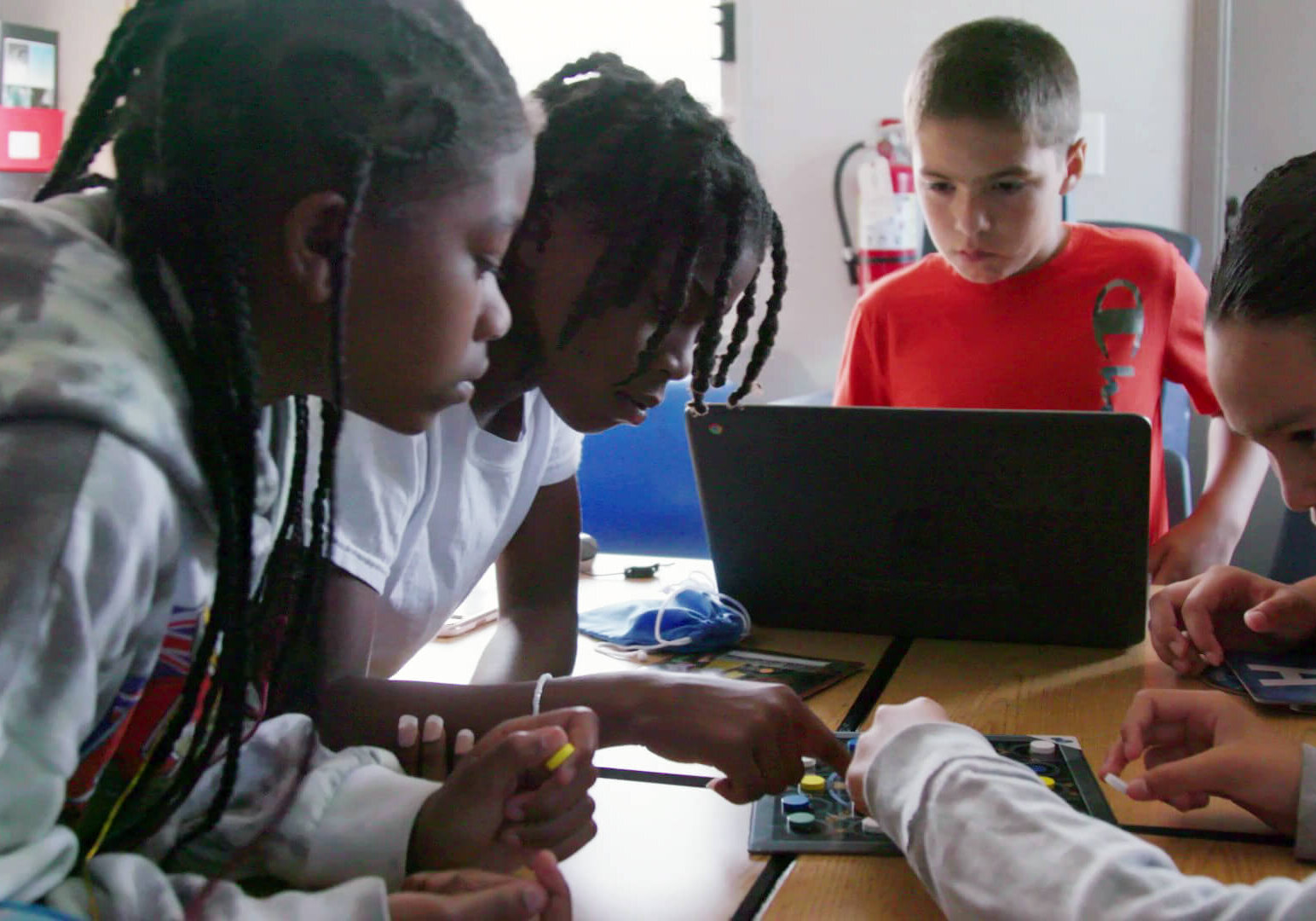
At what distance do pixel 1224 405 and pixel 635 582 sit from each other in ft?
2.42

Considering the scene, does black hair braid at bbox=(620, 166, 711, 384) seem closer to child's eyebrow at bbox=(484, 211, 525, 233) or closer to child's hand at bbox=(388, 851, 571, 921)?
child's eyebrow at bbox=(484, 211, 525, 233)

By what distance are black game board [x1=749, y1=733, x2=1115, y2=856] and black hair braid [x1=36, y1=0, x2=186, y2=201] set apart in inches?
22.3

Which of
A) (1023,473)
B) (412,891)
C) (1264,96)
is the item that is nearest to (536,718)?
(412,891)

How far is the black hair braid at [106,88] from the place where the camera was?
0.67 meters

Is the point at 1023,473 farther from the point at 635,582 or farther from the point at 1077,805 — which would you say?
the point at 635,582

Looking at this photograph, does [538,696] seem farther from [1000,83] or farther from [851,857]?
[1000,83]

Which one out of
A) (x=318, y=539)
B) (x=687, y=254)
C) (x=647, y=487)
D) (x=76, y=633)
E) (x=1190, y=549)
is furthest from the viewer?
(x=647, y=487)

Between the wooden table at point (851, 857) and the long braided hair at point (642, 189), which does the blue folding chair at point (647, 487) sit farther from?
the long braided hair at point (642, 189)

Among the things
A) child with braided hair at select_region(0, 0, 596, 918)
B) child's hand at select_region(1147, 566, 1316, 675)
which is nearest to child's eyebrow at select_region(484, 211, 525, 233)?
child with braided hair at select_region(0, 0, 596, 918)

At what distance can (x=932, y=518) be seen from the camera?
3.56 feet

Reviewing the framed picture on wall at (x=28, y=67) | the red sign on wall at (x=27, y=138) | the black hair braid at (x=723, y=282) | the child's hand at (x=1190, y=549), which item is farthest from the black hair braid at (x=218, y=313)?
the framed picture on wall at (x=28, y=67)

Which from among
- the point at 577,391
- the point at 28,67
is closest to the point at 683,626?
the point at 577,391

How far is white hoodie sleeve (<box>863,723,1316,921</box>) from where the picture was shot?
0.59 metres

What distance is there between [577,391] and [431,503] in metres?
0.18
